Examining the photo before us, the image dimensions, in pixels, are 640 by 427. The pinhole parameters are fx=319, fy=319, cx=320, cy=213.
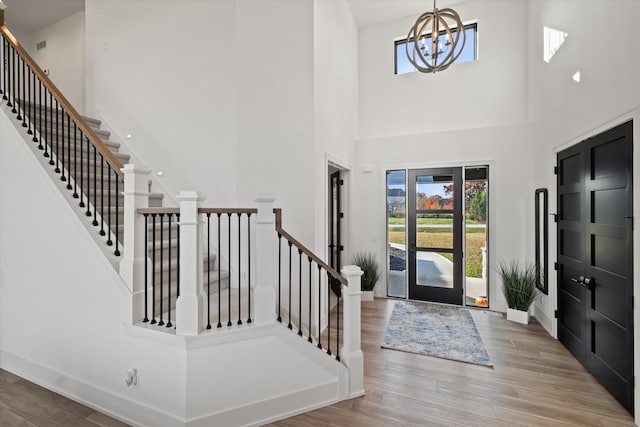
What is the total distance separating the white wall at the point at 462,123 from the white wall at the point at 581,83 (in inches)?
10.5

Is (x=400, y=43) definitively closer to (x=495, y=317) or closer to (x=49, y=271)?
(x=495, y=317)

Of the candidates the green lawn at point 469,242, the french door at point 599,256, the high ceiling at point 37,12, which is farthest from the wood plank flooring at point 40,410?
the high ceiling at point 37,12

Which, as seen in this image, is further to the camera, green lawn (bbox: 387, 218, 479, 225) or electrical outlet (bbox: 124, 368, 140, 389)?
green lawn (bbox: 387, 218, 479, 225)

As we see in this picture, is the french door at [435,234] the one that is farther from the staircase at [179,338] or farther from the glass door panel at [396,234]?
the staircase at [179,338]

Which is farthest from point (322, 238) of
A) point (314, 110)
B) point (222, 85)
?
point (222, 85)

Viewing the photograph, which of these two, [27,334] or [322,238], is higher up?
[322,238]

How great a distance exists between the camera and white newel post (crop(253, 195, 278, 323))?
2314 mm

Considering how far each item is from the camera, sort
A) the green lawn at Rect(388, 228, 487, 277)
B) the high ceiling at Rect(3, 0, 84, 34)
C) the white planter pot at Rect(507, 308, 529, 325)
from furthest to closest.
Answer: the high ceiling at Rect(3, 0, 84, 34) < the green lawn at Rect(388, 228, 487, 277) < the white planter pot at Rect(507, 308, 529, 325)

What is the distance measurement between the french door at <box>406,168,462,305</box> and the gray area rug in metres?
0.33

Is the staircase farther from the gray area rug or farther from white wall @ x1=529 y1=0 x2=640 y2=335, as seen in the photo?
white wall @ x1=529 y1=0 x2=640 y2=335

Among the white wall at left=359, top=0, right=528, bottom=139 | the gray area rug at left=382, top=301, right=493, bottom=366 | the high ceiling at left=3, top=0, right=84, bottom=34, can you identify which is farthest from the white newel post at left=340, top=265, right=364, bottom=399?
the high ceiling at left=3, top=0, right=84, bottom=34

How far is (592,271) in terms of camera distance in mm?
2904

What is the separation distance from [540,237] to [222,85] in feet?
14.5

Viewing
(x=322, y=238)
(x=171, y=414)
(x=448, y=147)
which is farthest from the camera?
(x=448, y=147)
